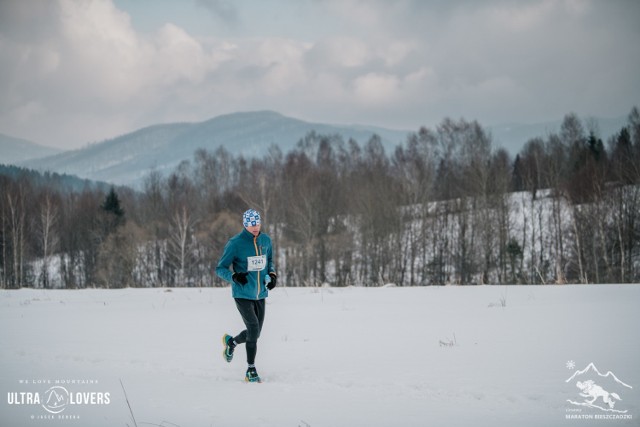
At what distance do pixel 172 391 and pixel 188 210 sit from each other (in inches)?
2046

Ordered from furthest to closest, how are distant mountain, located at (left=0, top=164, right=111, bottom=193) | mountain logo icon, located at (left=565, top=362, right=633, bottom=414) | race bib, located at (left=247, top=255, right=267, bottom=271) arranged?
distant mountain, located at (left=0, top=164, right=111, bottom=193) → race bib, located at (left=247, top=255, right=267, bottom=271) → mountain logo icon, located at (left=565, top=362, right=633, bottom=414)

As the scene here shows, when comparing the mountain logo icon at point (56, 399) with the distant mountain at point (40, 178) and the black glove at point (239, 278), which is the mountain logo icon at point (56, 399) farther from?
the distant mountain at point (40, 178)

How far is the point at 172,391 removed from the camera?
5090mm

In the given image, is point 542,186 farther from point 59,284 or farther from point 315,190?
point 59,284

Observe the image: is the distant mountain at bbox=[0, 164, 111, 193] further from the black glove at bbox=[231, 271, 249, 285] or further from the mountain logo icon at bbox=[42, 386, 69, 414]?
the black glove at bbox=[231, 271, 249, 285]

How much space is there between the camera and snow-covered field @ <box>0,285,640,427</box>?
4.30 meters

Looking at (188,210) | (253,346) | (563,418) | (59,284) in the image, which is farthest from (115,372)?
(59,284)

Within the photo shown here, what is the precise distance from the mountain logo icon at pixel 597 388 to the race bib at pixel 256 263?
3634 mm

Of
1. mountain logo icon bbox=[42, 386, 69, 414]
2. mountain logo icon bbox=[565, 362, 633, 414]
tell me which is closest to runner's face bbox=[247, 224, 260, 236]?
mountain logo icon bbox=[42, 386, 69, 414]

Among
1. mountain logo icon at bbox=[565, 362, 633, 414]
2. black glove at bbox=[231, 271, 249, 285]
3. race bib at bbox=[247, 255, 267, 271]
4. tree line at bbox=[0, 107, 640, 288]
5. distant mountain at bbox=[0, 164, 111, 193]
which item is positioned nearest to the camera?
mountain logo icon at bbox=[565, 362, 633, 414]

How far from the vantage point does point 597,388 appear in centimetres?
454

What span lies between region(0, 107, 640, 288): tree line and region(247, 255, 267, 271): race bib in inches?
1267

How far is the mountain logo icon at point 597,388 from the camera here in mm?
4289

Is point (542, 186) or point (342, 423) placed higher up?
point (542, 186)
